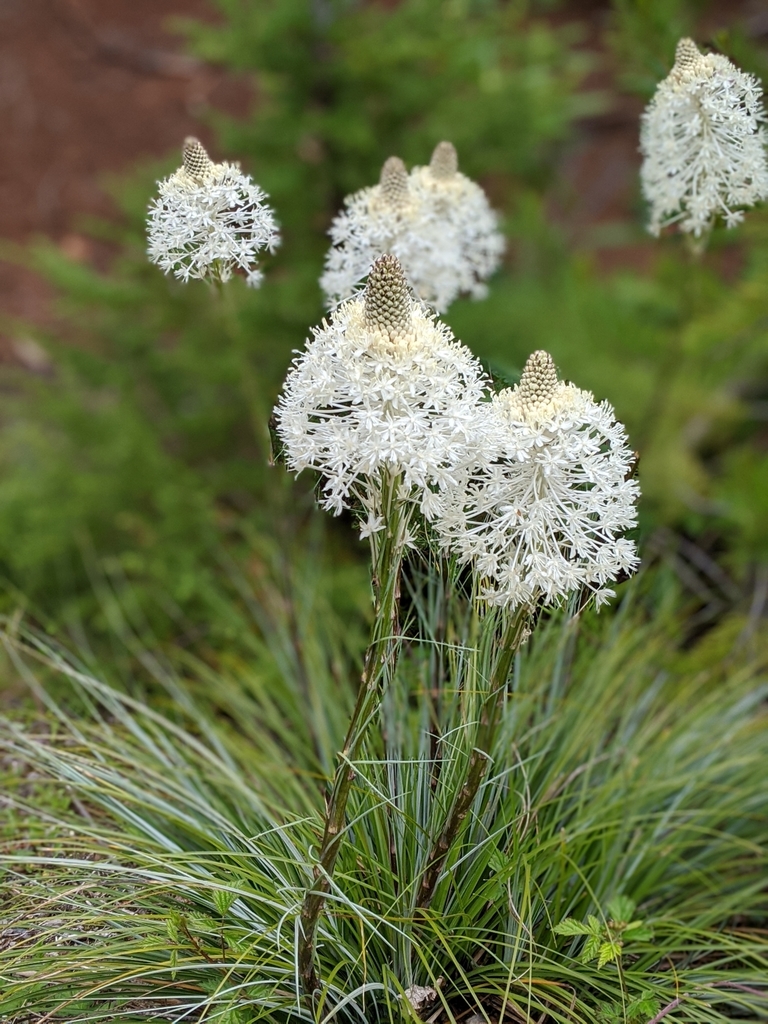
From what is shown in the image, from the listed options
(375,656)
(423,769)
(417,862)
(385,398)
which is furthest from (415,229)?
(417,862)

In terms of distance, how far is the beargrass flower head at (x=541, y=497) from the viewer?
1384mm

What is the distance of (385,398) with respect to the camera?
4.35 ft

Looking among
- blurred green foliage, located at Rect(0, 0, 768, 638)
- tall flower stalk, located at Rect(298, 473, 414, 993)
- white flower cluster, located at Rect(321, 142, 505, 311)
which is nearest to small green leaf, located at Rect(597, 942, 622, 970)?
tall flower stalk, located at Rect(298, 473, 414, 993)

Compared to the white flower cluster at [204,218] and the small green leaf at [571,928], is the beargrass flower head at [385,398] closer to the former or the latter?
the white flower cluster at [204,218]

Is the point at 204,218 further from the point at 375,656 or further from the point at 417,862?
the point at 417,862

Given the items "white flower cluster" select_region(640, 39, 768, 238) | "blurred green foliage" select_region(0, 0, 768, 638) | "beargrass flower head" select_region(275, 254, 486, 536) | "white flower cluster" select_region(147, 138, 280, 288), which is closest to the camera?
"beargrass flower head" select_region(275, 254, 486, 536)

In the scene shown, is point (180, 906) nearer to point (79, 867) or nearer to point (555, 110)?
point (79, 867)

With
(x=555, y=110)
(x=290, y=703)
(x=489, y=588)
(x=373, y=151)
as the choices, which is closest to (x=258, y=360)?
(x=373, y=151)

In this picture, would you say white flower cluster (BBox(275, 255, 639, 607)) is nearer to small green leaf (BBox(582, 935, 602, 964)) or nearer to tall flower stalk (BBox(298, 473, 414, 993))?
tall flower stalk (BBox(298, 473, 414, 993))

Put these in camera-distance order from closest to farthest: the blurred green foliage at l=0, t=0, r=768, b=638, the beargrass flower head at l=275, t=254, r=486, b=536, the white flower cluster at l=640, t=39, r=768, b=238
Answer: the beargrass flower head at l=275, t=254, r=486, b=536, the white flower cluster at l=640, t=39, r=768, b=238, the blurred green foliage at l=0, t=0, r=768, b=638

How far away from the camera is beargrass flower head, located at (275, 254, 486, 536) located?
132 centimetres

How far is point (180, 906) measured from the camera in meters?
1.83

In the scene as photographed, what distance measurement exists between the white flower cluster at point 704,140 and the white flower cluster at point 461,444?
900 mm

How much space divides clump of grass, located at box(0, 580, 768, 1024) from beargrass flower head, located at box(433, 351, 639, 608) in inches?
7.4
